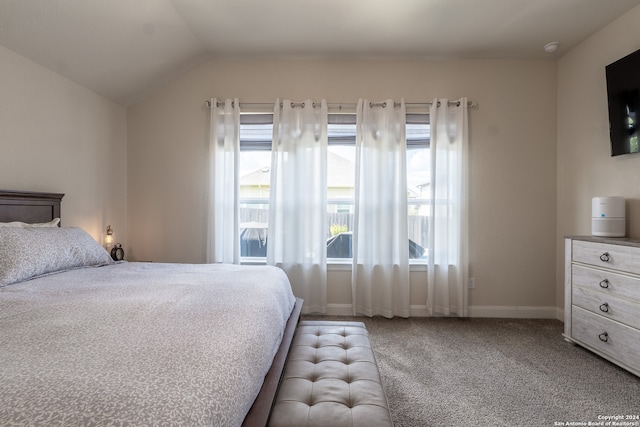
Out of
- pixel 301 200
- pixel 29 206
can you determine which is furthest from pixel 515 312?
pixel 29 206

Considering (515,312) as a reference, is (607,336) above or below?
above

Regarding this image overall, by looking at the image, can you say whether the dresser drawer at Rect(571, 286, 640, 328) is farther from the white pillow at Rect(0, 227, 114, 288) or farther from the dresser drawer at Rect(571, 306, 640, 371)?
the white pillow at Rect(0, 227, 114, 288)

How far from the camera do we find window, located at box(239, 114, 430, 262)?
326 cm

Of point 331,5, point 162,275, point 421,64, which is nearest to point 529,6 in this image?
point 421,64

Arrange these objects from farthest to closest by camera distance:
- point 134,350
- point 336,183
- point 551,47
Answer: point 336,183
point 551,47
point 134,350

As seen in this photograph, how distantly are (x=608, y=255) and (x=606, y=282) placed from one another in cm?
20

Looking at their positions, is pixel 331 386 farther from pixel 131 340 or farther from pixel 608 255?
pixel 608 255

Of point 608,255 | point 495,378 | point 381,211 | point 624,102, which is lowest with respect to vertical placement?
point 495,378

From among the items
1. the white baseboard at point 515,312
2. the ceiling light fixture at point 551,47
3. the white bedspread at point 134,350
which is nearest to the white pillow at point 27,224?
the white bedspread at point 134,350

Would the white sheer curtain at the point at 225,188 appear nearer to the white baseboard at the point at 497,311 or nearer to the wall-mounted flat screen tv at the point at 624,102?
the white baseboard at the point at 497,311

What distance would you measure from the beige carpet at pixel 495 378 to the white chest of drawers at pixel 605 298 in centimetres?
15

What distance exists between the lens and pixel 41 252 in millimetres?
1822

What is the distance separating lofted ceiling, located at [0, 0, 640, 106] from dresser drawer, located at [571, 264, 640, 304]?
2.12 m

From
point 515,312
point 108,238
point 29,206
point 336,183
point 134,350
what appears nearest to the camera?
point 134,350
